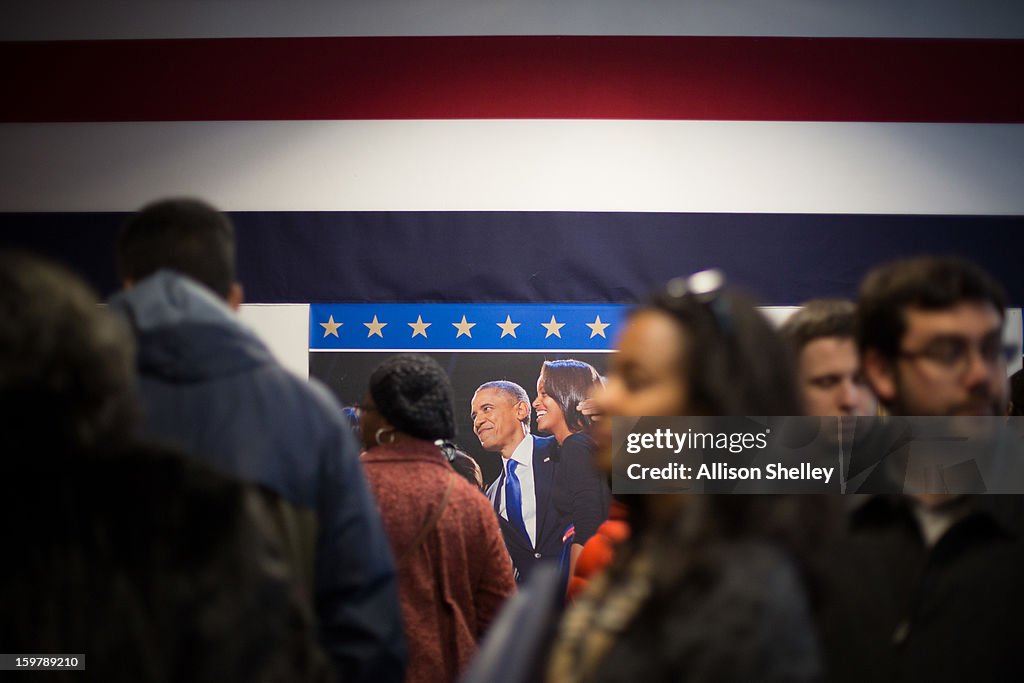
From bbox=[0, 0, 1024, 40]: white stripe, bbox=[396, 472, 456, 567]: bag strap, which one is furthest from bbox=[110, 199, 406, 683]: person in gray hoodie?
bbox=[0, 0, 1024, 40]: white stripe

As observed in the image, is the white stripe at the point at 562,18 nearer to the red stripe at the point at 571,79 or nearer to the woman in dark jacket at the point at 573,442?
the red stripe at the point at 571,79

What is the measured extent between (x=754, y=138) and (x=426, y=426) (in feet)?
6.40

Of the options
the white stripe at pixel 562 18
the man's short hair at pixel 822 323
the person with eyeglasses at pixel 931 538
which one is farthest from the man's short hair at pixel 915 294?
the white stripe at pixel 562 18

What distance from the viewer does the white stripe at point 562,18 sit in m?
3.44

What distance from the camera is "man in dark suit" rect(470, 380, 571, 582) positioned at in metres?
3.19

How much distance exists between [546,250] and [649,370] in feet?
7.61

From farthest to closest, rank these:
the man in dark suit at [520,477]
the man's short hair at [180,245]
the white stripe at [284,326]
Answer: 1. the white stripe at [284,326]
2. the man in dark suit at [520,477]
3. the man's short hair at [180,245]

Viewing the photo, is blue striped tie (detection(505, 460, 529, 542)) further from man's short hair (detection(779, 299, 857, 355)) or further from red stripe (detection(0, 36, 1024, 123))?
man's short hair (detection(779, 299, 857, 355))

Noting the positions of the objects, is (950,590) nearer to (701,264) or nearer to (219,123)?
(701,264)

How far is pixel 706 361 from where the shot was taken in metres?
1.01

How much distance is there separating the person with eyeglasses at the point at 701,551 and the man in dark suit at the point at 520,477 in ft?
6.86

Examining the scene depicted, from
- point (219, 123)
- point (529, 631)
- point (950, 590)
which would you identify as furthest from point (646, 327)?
point (219, 123)

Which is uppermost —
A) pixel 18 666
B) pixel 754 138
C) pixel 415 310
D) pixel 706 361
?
pixel 754 138

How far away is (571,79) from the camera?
341 centimetres
